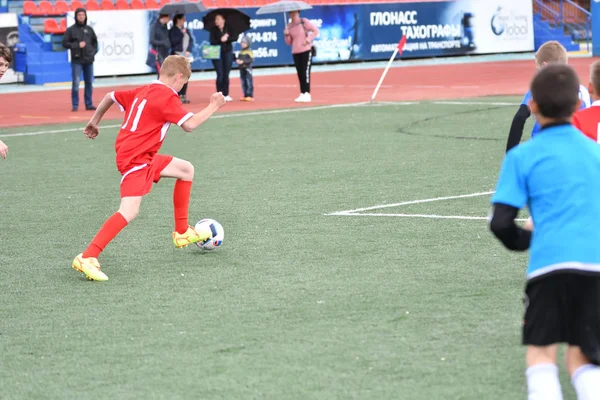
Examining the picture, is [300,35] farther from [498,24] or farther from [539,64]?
[498,24]

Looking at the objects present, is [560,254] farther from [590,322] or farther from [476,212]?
[476,212]

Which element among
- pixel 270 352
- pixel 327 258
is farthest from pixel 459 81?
pixel 270 352

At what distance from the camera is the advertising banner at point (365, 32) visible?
3069cm

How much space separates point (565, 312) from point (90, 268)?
14.1ft

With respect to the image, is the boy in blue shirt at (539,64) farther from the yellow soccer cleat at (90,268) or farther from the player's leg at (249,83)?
the player's leg at (249,83)

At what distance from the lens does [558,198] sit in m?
3.96

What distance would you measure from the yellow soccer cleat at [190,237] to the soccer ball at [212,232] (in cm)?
3

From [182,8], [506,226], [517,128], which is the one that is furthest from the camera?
[182,8]

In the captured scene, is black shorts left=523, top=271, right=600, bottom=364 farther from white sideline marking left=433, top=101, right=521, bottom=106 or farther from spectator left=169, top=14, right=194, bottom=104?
spectator left=169, top=14, right=194, bottom=104

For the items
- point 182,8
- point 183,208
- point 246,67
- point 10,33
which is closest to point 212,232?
point 183,208

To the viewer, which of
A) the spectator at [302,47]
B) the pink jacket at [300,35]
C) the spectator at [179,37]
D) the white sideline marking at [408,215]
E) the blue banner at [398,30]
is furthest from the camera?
the blue banner at [398,30]

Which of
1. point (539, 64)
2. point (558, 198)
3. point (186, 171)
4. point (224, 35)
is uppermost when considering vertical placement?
point (539, 64)

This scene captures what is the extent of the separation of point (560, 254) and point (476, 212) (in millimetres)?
5751

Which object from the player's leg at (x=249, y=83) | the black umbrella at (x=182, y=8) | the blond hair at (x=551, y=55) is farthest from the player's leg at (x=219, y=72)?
the blond hair at (x=551, y=55)
